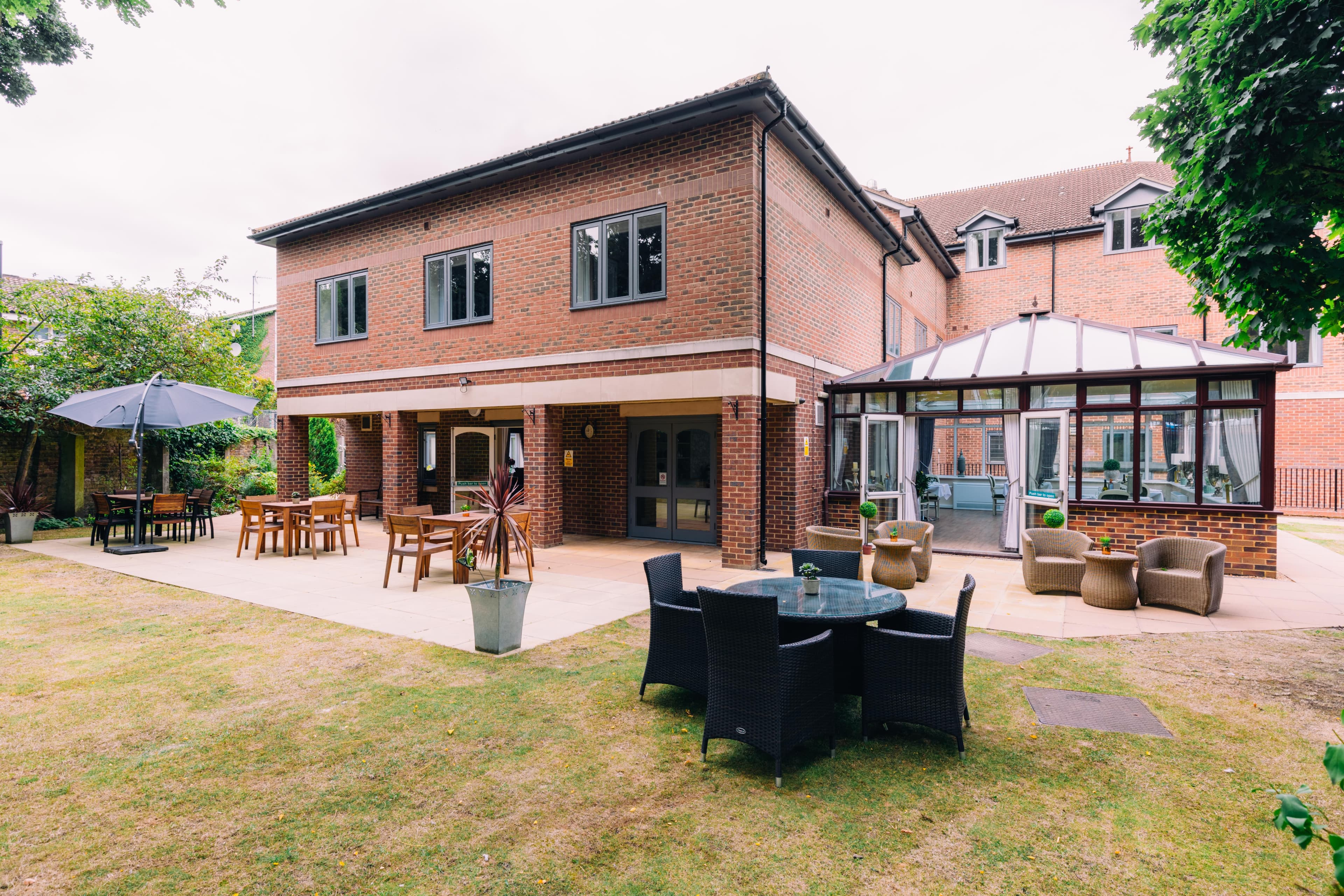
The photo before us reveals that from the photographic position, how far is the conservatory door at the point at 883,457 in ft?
35.6

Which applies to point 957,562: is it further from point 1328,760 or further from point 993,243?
point 993,243

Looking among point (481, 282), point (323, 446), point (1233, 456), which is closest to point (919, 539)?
point (1233, 456)

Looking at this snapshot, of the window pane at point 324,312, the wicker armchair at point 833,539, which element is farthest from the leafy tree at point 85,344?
the wicker armchair at point 833,539

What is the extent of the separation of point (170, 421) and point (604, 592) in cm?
785

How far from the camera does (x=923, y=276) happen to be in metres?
18.0

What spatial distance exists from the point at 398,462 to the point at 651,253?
261 inches

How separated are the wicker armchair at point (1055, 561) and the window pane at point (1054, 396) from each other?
2521 mm

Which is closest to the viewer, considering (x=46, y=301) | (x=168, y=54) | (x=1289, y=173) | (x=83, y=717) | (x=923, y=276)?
(x=83, y=717)

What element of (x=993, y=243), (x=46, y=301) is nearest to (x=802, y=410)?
(x=993, y=243)

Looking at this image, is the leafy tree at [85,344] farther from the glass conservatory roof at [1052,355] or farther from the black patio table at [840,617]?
the black patio table at [840,617]

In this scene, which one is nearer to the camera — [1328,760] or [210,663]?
[1328,760]

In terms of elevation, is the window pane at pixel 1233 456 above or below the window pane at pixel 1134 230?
below

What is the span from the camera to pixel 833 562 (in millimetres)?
5102

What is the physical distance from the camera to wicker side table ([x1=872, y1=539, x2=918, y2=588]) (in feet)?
25.5
